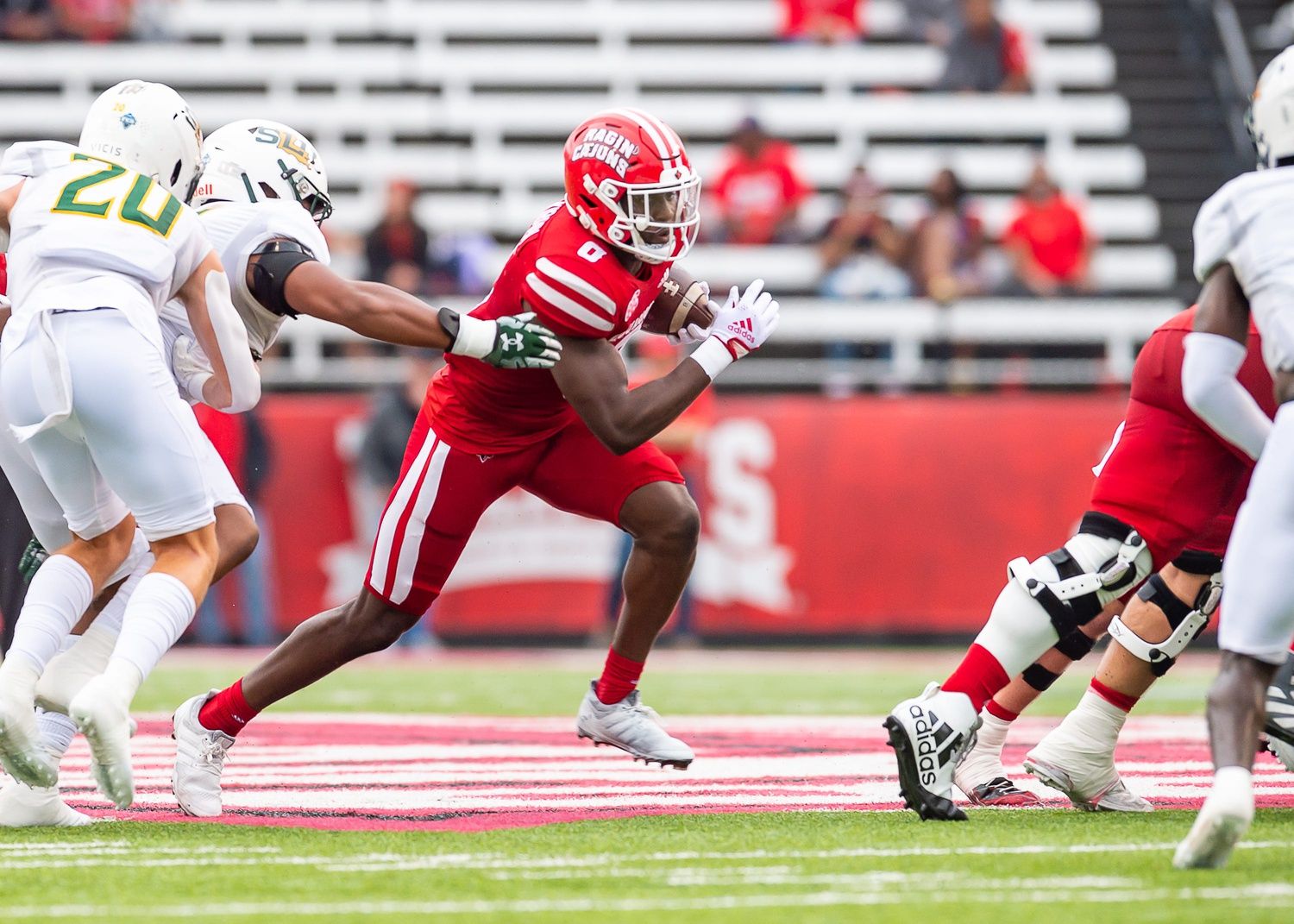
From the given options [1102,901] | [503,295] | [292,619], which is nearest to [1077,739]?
[1102,901]

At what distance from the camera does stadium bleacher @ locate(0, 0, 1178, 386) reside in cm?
1473

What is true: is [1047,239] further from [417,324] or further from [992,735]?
[417,324]

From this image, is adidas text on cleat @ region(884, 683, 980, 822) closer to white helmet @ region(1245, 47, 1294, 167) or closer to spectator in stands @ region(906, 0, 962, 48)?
white helmet @ region(1245, 47, 1294, 167)

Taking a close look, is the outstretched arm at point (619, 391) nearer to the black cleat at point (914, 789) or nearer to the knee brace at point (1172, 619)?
the black cleat at point (914, 789)

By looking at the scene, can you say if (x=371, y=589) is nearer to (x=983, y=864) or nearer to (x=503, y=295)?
(x=503, y=295)

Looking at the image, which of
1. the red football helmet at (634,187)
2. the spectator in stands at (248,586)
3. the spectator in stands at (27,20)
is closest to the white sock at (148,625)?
the red football helmet at (634,187)

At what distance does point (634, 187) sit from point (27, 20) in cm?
1153

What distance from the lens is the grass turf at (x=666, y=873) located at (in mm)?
3211

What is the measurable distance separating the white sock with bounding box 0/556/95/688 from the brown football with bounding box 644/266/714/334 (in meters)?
1.74

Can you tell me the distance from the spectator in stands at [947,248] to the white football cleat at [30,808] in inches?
346

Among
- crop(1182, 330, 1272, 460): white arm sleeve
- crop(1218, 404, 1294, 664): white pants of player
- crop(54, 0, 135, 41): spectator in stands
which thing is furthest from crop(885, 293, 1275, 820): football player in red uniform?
crop(54, 0, 135, 41): spectator in stands

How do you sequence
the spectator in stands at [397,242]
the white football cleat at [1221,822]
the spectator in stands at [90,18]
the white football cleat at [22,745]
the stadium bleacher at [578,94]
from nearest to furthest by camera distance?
1. the white football cleat at [1221,822]
2. the white football cleat at [22,745]
3. the spectator in stands at [397,242]
4. the stadium bleacher at [578,94]
5. the spectator in stands at [90,18]

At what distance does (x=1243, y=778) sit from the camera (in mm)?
3463

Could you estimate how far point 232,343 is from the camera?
15.4 feet
